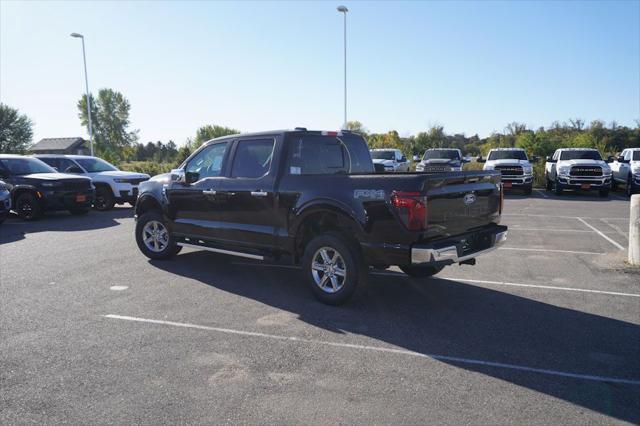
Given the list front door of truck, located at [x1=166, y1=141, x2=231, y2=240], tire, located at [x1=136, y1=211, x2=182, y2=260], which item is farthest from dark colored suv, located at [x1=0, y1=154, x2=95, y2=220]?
front door of truck, located at [x1=166, y1=141, x2=231, y2=240]

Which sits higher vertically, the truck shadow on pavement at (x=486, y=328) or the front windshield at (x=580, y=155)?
the front windshield at (x=580, y=155)

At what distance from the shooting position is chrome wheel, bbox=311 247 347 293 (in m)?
5.34

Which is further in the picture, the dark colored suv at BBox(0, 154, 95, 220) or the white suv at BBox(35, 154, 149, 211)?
the white suv at BBox(35, 154, 149, 211)

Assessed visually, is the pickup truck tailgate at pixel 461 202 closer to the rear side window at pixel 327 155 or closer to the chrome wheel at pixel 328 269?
the chrome wheel at pixel 328 269

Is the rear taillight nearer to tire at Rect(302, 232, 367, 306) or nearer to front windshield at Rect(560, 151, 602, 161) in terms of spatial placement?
tire at Rect(302, 232, 367, 306)

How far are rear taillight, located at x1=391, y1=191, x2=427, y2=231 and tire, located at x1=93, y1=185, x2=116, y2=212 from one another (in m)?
13.0

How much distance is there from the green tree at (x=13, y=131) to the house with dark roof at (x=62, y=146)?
17.1 metres

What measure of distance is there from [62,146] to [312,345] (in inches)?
3524

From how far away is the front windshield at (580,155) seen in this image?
1961 centimetres

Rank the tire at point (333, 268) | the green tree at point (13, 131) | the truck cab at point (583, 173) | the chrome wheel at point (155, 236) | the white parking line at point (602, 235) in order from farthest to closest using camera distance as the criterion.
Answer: the green tree at point (13, 131) < the truck cab at point (583, 173) < the white parking line at point (602, 235) < the chrome wheel at point (155, 236) < the tire at point (333, 268)

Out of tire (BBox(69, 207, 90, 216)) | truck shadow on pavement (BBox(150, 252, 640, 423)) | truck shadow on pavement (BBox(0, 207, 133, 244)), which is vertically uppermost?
tire (BBox(69, 207, 90, 216))

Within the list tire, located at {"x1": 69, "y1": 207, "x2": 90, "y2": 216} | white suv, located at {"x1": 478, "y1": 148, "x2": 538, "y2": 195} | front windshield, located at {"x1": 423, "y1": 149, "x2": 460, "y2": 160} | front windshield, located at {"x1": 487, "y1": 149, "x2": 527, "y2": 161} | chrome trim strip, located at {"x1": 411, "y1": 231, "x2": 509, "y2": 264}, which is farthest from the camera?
front windshield, located at {"x1": 423, "y1": 149, "x2": 460, "y2": 160}

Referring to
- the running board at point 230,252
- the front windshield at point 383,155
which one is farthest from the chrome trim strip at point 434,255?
the front windshield at point 383,155

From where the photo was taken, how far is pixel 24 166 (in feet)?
46.1
